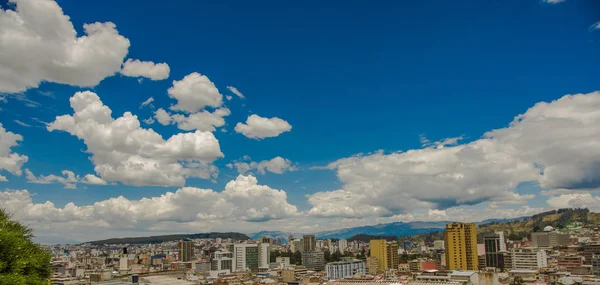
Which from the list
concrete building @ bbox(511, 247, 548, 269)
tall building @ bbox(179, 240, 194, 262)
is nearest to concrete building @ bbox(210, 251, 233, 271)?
tall building @ bbox(179, 240, 194, 262)

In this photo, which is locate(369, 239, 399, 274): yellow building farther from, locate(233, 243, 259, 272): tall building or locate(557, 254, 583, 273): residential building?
locate(557, 254, 583, 273): residential building

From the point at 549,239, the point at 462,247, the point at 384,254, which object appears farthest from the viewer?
the point at 549,239

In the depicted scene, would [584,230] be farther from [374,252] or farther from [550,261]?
[374,252]

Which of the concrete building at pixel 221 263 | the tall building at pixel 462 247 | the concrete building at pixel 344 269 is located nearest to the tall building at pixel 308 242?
the concrete building at pixel 221 263

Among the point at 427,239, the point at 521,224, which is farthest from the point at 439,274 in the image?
the point at 427,239

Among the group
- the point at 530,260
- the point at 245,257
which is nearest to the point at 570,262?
the point at 530,260

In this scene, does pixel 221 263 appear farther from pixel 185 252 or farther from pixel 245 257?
pixel 185 252
